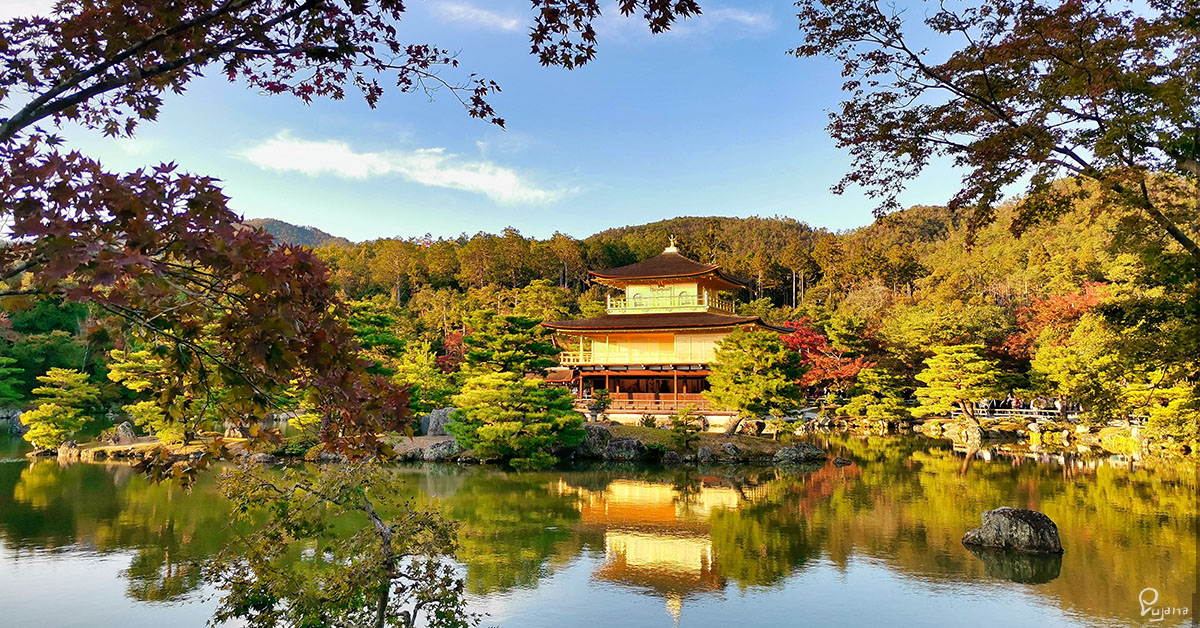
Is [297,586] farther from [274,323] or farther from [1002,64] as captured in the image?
[1002,64]

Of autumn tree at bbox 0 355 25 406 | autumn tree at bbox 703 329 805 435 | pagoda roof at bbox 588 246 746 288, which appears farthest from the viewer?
pagoda roof at bbox 588 246 746 288

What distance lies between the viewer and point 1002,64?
559cm

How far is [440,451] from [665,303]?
1221cm

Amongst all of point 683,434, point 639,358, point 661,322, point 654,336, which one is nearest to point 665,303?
point 654,336

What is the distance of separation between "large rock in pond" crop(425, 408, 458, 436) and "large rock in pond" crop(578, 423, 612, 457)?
4.68 metres

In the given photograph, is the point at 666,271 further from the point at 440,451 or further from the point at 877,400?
the point at 440,451

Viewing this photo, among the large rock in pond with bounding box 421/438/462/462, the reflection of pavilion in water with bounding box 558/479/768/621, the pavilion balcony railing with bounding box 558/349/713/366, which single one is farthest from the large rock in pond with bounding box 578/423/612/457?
the pavilion balcony railing with bounding box 558/349/713/366

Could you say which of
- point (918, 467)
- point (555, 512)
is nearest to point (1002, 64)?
point (555, 512)

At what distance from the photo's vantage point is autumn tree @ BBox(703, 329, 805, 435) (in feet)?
64.6

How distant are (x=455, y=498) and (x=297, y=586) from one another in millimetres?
8437

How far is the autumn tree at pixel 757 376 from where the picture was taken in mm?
19703

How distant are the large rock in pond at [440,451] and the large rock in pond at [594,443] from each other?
11.7 ft

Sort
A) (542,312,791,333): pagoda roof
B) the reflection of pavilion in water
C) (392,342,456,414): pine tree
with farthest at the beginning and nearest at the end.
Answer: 1. (542,312,791,333): pagoda roof
2. (392,342,456,414): pine tree
3. the reflection of pavilion in water

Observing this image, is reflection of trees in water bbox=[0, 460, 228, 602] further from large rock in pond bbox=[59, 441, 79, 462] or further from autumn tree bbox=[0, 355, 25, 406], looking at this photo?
autumn tree bbox=[0, 355, 25, 406]
